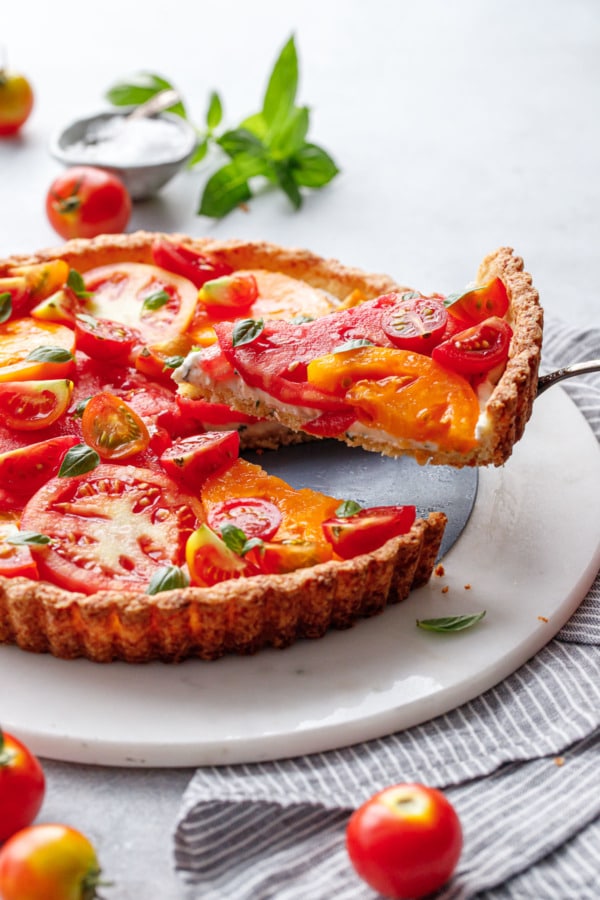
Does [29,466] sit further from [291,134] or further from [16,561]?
[291,134]

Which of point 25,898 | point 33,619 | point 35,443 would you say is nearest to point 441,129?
point 35,443

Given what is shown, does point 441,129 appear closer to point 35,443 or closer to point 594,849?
point 35,443

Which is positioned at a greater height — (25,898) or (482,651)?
(482,651)

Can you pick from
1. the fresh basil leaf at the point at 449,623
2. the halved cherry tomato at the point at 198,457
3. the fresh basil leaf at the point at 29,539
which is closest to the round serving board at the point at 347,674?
the fresh basil leaf at the point at 449,623

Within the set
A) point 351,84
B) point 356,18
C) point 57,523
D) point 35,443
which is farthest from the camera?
point 356,18

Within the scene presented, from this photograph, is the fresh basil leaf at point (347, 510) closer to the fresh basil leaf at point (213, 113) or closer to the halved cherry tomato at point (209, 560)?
the halved cherry tomato at point (209, 560)

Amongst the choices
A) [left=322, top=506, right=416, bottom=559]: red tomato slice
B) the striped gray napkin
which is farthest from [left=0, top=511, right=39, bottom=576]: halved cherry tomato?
[left=322, top=506, right=416, bottom=559]: red tomato slice

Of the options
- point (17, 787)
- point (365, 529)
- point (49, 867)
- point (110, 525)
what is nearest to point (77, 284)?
point (110, 525)
